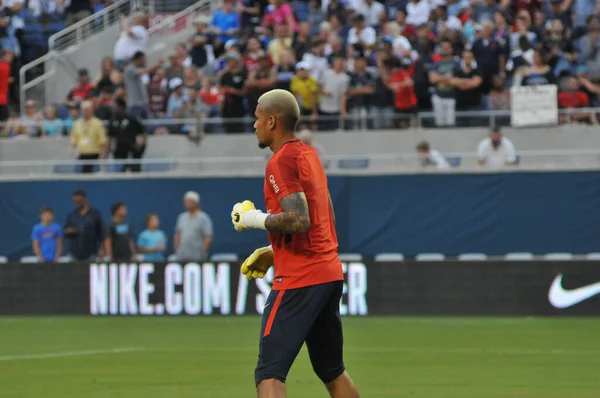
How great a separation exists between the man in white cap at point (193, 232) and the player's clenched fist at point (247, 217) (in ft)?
43.5

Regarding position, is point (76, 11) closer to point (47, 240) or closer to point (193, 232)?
point (47, 240)

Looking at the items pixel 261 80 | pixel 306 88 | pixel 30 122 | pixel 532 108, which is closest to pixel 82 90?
pixel 30 122

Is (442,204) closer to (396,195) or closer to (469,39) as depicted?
(396,195)

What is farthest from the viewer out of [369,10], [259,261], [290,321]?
[369,10]

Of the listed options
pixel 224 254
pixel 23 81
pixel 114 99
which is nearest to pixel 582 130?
pixel 224 254

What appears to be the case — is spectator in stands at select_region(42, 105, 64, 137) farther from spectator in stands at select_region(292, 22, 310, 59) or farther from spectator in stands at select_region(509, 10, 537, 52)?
spectator in stands at select_region(509, 10, 537, 52)

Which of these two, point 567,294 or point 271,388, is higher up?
point 271,388

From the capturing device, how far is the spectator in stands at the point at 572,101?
21891 millimetres

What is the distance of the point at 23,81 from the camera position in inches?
1071

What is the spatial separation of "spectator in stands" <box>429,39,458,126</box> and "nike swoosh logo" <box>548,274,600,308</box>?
14.2 feet

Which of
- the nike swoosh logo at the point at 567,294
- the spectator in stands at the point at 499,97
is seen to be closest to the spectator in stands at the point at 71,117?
the spectator in stands at the point at 499,97

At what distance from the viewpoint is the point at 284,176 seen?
7176 mm

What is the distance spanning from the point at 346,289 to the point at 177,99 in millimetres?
6353

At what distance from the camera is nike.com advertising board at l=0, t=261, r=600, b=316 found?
1934 cm
